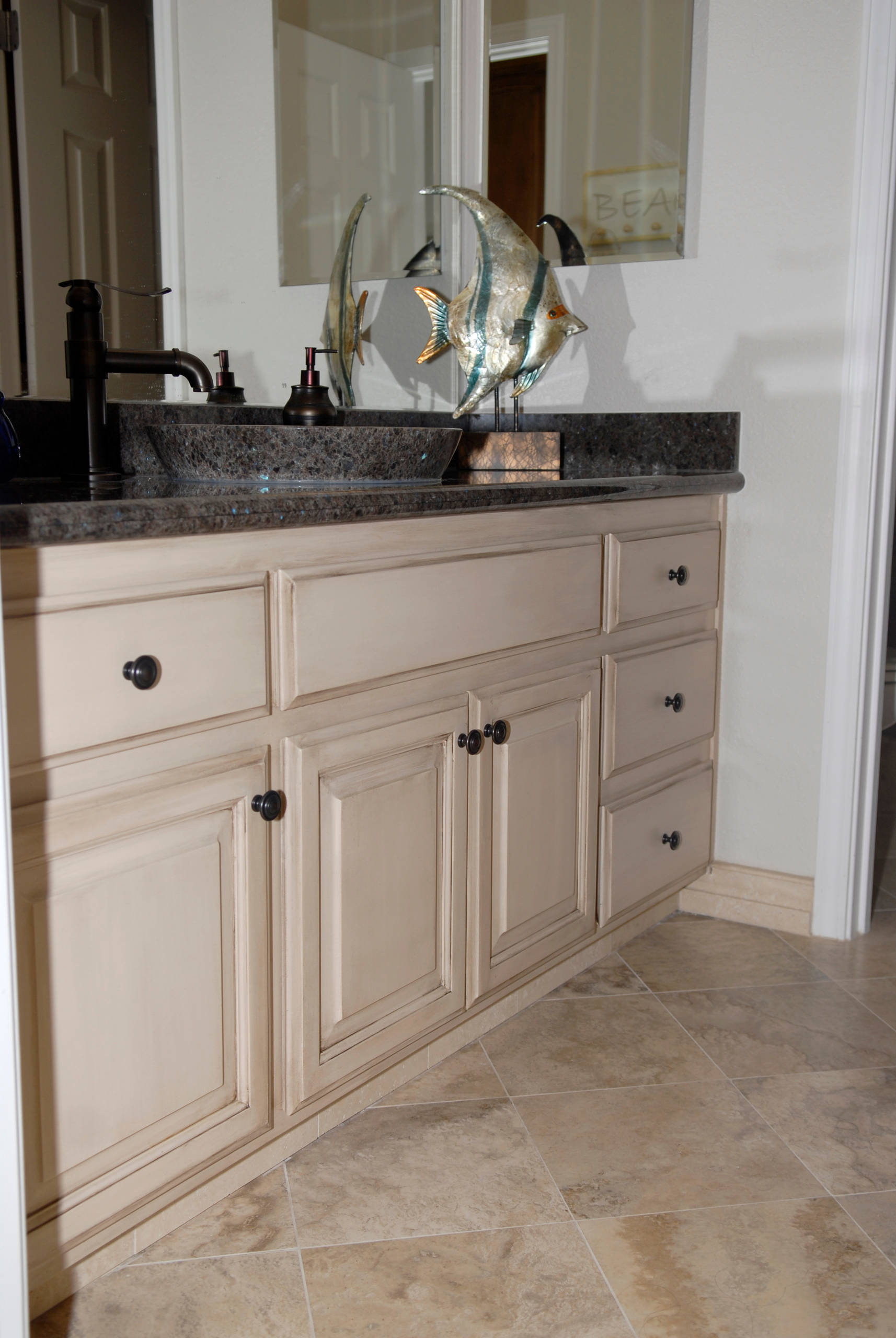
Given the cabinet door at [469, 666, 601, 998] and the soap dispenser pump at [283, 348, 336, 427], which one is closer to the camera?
the cabinet door at [469, 666, 601, 998]

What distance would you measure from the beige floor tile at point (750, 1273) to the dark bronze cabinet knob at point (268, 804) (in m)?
0.61

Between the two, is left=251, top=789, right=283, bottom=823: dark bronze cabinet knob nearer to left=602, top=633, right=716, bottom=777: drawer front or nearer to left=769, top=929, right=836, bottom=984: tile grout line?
left=602, top=633, right=716, bottom=777: drawer front

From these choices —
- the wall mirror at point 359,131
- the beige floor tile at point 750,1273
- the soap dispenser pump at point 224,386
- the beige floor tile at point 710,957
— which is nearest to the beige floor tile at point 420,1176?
the beige floor tile at point 750,1273

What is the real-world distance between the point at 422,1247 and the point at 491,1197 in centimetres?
13

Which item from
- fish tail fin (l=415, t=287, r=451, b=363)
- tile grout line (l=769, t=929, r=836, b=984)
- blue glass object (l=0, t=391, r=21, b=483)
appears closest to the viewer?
blue glass object (l=0, t=391, r=21, b=483)

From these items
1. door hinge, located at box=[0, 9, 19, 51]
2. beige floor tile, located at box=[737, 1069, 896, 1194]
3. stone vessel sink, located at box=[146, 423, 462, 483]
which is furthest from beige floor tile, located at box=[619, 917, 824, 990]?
door hinge, located at box=[0, 9, 19, 51]

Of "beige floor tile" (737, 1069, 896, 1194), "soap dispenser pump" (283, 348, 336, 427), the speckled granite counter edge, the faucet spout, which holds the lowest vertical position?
"beige floor tile" (737, 1069, 896, 1194)

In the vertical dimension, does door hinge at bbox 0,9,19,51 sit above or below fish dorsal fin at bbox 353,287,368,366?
above

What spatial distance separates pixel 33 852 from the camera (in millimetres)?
1078

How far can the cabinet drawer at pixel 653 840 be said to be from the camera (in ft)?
6.68

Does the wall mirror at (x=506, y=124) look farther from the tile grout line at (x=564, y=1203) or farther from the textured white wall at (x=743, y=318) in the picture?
the tile grout line at (x=564, y=1203)

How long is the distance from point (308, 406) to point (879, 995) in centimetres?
137

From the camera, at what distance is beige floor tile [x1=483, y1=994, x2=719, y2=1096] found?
5.75ft

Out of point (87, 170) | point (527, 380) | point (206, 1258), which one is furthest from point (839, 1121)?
point (87, 170)
